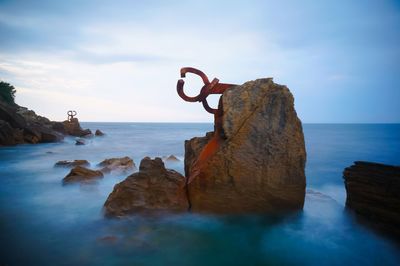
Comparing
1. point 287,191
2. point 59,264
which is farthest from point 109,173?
point 287,191

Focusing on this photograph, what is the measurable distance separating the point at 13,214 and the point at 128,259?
3107 mm

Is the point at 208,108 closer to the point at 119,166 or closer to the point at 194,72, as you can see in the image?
the point at 194,72

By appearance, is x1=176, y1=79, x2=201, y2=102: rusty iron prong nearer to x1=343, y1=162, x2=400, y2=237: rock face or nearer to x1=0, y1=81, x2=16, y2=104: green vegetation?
x1=343, y1=162, x2=400, y2=237: rock face

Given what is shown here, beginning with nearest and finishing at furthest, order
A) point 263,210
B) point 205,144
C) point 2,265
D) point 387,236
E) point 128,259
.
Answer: point 2,265 → point 128,259 → point 387,236 → point 263,210 → point 205,144

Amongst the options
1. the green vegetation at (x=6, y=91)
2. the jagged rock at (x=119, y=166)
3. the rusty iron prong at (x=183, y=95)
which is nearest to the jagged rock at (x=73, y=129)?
the green vegetation at (x=6, y=91)

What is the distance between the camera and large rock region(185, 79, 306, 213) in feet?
15.1

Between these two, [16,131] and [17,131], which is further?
[17,131]

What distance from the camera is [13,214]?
500 cm

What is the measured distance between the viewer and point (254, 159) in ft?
15.2

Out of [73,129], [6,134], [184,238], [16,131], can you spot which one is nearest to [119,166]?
[184,238]

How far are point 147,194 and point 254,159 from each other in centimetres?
216

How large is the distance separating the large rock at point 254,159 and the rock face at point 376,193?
1.00m

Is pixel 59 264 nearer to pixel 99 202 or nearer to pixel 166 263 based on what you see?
pixel 166 263

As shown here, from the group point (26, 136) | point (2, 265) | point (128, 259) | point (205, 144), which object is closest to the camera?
point (2, 265)
